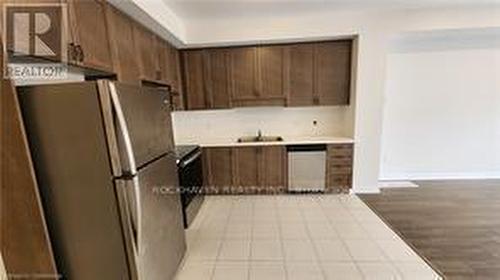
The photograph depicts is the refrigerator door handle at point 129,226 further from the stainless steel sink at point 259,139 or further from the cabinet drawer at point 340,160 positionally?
the cabinet drawer at point 340,160

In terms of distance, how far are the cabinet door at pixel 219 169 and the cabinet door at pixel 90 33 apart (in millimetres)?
2181

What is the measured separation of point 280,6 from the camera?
11.4ft

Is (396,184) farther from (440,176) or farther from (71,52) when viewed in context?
(71,52)

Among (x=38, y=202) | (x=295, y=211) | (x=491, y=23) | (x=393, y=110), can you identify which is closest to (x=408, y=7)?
(x=491, y=23)

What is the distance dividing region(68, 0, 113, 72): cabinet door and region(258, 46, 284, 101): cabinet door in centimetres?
242

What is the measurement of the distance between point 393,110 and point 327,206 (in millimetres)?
2177

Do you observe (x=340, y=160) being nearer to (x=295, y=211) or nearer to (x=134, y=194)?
(x=295, y=211)

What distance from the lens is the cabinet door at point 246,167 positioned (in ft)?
14.0

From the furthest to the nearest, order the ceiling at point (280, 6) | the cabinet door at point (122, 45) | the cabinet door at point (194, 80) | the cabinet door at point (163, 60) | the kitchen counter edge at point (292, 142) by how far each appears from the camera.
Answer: the cabinet door at point (194, 80) → the kitchen counter edge at point (292, 142) → the cabinet door at point (163, 60) → the ceiling at point (280, 6) → the cabinet door at point (122, 45)

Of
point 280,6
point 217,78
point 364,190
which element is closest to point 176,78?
point 217,78

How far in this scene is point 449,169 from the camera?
197 inches

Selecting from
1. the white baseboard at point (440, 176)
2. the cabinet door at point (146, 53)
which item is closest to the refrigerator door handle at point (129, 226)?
the cabinet door at point (146, 53)

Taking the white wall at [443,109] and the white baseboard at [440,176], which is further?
the white baseboard at [440,176]

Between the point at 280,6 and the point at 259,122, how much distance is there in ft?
6.06
